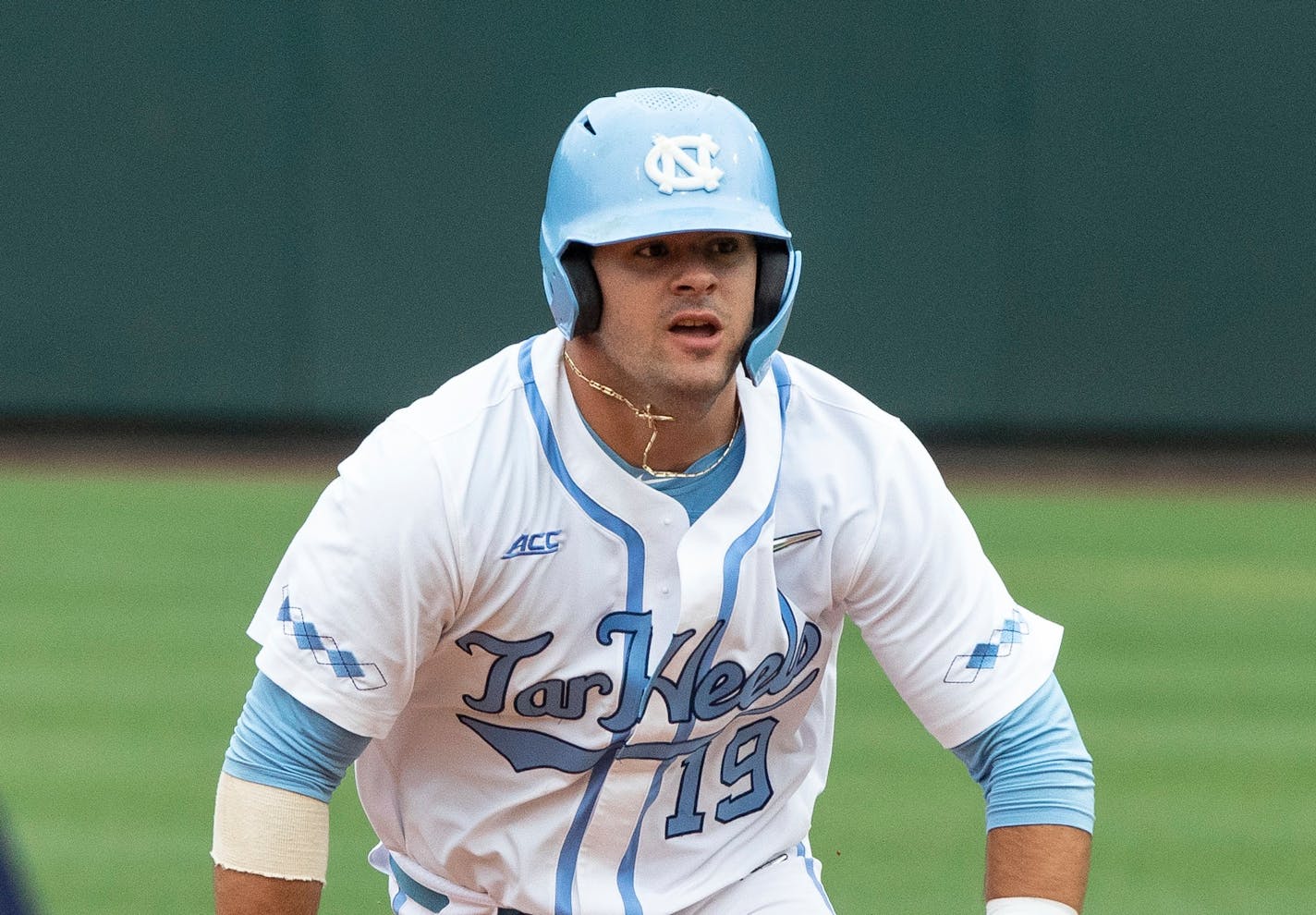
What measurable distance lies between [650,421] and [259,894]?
3.22 feet

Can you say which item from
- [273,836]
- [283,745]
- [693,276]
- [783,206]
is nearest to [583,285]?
[693,276]

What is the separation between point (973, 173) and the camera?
12.3 meters

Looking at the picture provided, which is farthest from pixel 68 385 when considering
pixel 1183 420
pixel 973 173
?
pixel 1183 420

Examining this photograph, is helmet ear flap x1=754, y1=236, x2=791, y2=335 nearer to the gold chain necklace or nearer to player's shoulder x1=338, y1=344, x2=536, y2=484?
the gold chain necklace

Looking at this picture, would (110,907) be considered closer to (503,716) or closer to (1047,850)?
(503,716)

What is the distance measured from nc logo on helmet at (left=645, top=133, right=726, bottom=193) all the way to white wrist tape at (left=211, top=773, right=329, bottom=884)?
1.12 m

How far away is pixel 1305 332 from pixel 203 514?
251 inches

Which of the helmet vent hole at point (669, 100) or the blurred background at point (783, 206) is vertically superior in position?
the helmet vent hole at point (669, 100)

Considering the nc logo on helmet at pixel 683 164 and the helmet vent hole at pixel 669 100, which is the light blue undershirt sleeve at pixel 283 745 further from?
the helmet vent hole at pixel 669 100

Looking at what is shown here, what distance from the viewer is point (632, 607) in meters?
3.58

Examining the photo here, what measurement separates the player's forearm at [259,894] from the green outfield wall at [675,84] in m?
9.02

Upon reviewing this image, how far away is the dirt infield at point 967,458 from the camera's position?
11750 mm

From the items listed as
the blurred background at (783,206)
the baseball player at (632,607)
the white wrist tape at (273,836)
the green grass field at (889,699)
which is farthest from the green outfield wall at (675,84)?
the white wrist tape at (273,836)

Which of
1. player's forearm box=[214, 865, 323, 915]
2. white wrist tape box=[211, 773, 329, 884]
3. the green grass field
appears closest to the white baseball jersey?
white wrist tape box=[211, 773, 329, 884]
